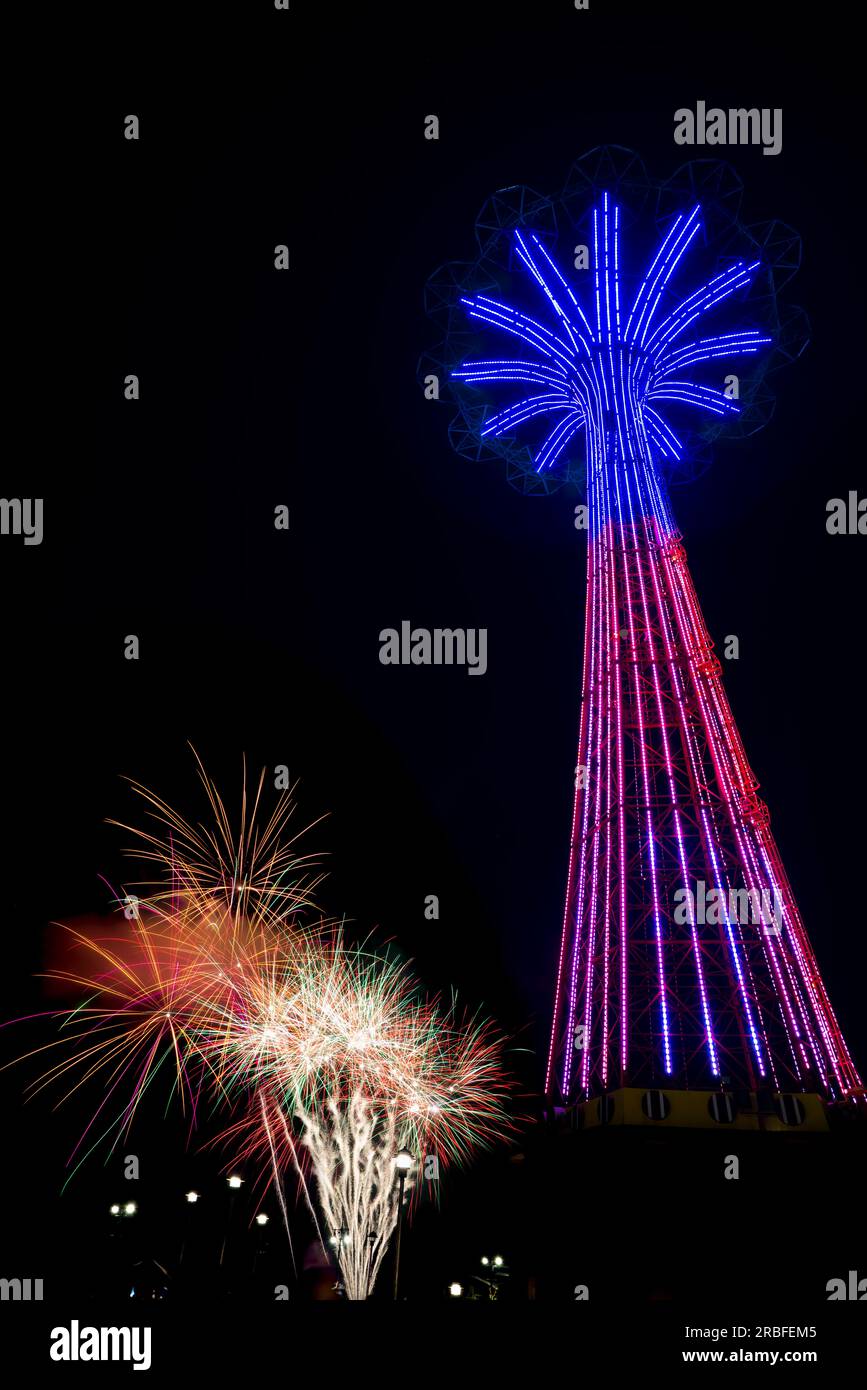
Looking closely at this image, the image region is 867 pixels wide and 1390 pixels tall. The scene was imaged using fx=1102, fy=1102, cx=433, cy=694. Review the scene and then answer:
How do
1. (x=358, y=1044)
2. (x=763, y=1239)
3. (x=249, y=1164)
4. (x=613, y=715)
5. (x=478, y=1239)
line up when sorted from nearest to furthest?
(x=763, y=1239) → (x=358, y=1044) → (x=613, y=715) → (x=249, y=1164) → (x=478, y=1239)

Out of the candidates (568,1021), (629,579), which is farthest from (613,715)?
(568,1021)
